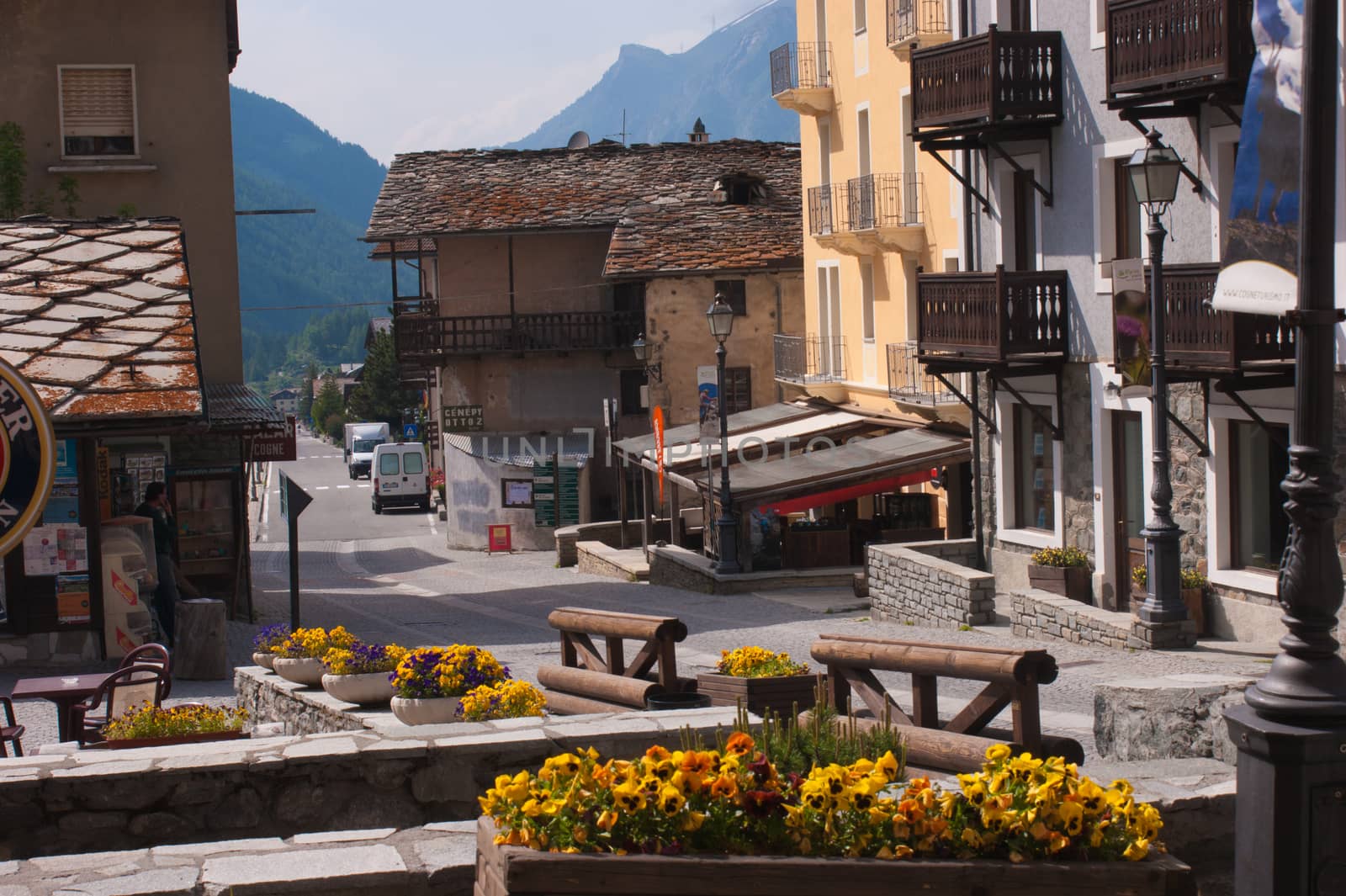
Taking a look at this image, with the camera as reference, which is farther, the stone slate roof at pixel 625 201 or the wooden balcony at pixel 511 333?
the wooden balcony at pixel 511 333

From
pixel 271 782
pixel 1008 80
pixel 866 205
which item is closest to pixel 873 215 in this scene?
pixel 866 205

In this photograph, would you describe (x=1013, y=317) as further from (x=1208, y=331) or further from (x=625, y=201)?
(x=625, y=201)

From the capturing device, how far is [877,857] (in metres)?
5.36

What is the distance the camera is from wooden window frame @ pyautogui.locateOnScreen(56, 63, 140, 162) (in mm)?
25938

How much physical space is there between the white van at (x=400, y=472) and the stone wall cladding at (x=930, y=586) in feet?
133

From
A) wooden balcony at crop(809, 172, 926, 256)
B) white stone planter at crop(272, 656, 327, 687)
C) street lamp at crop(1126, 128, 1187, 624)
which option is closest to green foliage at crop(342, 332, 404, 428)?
wooden balcony at crop(809, 172, 926, 256)

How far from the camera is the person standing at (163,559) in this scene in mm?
17172

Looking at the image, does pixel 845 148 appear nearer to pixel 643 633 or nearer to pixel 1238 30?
pixel 1238 30

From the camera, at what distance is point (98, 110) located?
2622cm

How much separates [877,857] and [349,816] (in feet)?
10.8

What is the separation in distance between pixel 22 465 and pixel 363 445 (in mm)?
81214

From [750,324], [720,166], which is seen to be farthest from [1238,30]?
[720,166]

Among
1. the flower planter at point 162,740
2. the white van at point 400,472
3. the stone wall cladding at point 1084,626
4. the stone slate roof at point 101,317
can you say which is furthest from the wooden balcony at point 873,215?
the white van at point 400,472

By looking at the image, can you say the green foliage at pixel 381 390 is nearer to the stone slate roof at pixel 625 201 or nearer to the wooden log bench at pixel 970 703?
the stone slate roof at pixel 625 201
